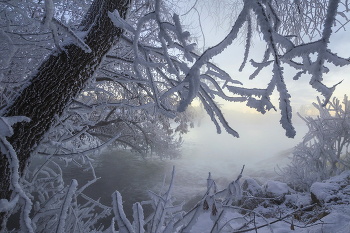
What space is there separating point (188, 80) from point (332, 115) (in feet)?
25.7

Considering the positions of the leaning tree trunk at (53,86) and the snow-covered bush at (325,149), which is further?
the snow-covered bush at (325,149)

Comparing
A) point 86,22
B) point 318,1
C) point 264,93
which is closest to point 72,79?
point 86,22

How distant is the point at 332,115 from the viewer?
621 centimetres

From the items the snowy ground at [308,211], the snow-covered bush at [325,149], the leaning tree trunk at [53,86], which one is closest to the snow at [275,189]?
the snowy ground at [308,211]

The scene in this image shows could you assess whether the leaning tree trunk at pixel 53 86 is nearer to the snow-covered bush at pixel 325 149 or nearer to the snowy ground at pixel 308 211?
the snowy ground at pixel 308 211

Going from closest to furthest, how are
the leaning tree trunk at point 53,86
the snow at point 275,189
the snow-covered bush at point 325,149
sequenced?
the leaning tree trunk at point 53,86
the snow at point 275,189
the snow-covered bush at point 325,149

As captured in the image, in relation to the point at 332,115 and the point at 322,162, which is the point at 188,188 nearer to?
the point at 322,162

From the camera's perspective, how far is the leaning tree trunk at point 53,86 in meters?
1.30

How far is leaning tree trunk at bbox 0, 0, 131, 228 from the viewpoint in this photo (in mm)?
1303

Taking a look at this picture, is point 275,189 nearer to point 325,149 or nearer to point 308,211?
point 308,211

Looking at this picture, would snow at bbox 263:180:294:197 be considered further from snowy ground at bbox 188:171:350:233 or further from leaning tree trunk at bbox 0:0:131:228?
leaning tree trunk at bbox 0:0:131:228

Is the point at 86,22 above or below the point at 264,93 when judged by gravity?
above

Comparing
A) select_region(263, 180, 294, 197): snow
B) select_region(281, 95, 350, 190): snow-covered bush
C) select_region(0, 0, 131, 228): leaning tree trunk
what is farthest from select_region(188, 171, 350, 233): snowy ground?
select_region(0, 0, 131, 228): leaning tree trunk

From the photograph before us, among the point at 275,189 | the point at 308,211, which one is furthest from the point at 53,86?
the point at 275,189
